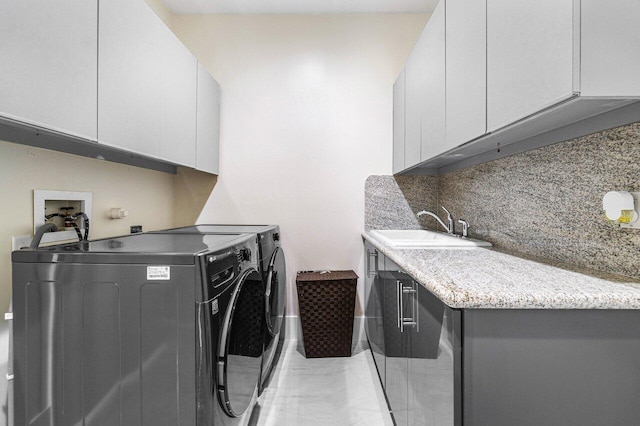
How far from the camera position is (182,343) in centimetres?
124

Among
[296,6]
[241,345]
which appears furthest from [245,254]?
[296,6]

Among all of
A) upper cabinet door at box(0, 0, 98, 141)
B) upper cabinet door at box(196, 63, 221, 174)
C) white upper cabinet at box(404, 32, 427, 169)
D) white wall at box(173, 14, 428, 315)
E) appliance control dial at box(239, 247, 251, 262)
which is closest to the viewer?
upper cabinet door at box(0, 0, 98, 141)

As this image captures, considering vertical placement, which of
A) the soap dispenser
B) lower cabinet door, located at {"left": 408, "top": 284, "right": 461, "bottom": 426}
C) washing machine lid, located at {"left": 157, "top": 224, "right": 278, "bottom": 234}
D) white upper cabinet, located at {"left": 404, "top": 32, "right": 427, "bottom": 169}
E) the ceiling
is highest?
the ceiling

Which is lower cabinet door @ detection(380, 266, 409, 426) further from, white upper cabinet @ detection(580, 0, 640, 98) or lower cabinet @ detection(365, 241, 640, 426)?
white upper cabinet @ detection(580, 0, 640, 98)

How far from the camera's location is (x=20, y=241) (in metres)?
1.45

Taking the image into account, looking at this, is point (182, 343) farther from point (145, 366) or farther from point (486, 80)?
point (486, 80)

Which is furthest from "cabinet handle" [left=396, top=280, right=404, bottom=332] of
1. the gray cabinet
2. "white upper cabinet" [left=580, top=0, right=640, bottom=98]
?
"white upper cabinet" [left=580, top=0, right=640, bottom=98]

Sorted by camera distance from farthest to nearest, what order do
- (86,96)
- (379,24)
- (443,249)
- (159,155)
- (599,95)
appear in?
(379,24) < (159,155) < (443,249) < (86,96) < (599,95)

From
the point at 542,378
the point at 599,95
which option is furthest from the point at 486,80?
the point at 542,378

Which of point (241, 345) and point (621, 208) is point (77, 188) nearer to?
point (241, 345)

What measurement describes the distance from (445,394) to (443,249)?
920 mm

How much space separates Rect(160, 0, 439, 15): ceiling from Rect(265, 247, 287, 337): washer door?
1.92m

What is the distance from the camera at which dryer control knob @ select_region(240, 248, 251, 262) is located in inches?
66.4

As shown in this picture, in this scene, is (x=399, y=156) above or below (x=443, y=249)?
above
